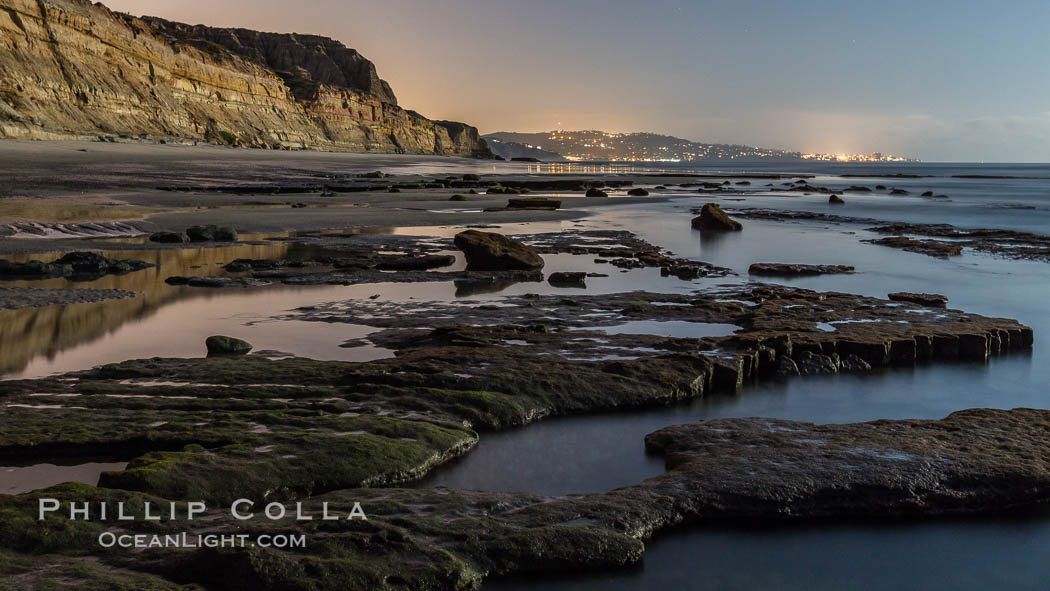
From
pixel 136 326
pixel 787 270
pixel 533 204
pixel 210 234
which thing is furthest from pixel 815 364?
pixel 533 204

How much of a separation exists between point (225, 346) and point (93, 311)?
2.72 m

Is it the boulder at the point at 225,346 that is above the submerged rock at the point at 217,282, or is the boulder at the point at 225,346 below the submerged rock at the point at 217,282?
below

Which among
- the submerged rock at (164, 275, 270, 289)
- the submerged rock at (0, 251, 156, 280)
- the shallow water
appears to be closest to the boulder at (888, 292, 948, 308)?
the shallow water

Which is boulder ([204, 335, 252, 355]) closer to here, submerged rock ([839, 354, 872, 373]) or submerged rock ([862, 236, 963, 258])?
submerged rock ([839, 354, 872, 373])

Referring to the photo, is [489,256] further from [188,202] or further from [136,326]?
[188,202]

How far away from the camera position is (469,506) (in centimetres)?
391

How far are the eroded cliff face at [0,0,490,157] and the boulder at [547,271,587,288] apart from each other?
46845mm

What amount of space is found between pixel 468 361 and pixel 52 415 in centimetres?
298

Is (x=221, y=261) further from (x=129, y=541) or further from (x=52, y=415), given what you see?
(x=129, y=541)

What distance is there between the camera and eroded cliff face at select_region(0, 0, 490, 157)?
53688mm

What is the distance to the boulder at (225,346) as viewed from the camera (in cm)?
689

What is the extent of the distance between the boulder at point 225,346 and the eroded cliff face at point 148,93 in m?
48.4

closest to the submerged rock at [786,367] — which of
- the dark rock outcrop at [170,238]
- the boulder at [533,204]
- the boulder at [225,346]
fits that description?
the boulder at [225,346]

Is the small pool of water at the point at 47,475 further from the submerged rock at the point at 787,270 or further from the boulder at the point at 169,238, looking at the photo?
the boulder at the point at 169,238
